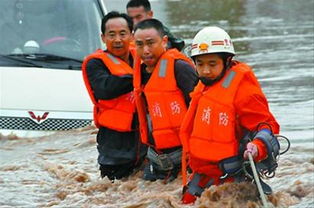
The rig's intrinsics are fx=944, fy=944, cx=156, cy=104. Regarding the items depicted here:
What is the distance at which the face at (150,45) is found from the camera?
286 inches

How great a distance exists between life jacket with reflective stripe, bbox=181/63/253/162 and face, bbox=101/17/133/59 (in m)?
1.67

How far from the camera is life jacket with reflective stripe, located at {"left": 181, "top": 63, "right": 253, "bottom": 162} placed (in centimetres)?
624

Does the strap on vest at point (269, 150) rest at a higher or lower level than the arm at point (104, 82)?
lower

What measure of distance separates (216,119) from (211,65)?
0.37 meters

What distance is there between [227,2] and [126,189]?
33154mm

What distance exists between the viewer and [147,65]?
24.2 ft

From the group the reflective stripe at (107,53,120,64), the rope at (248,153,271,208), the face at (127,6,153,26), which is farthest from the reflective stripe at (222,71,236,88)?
the face at (127,6,153,26)

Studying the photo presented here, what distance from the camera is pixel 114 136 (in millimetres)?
7969

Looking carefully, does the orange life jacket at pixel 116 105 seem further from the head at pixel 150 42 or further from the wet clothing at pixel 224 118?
the wet clothing at pixel 224 118

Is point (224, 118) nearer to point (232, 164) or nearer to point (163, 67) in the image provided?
point (232, 164)

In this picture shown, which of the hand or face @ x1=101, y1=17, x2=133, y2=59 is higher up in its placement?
face @ x1=101, y1=17, x2=133, y2=59

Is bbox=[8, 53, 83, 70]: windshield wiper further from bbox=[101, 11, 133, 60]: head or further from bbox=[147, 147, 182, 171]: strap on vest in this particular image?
bbox=[147, 147, 182, 171]: strap on vest

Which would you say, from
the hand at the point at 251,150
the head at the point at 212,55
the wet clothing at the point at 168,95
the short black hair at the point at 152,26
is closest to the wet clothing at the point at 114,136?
the wet clothing at the point at 168,95

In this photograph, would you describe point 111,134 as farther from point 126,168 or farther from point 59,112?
point 59,112
